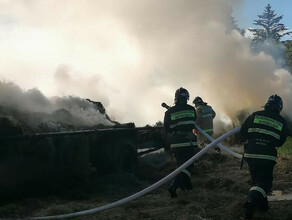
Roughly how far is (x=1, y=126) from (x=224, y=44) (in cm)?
1847

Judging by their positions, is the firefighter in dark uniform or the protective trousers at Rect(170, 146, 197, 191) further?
the protective trousers at Rect(170, 146, 197, 191)


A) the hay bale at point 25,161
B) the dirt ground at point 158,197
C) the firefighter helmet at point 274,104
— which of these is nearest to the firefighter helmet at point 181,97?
the dirt ground at point 158,197

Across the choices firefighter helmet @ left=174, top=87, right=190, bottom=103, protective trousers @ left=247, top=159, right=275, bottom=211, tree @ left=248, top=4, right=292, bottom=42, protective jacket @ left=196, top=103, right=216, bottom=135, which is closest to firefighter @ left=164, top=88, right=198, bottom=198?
firefighter helmet @ left=174, top=87, right=190, bottom=103

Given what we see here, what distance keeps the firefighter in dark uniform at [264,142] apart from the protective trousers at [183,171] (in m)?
1.63

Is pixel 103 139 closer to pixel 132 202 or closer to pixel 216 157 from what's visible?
pixel 132 202

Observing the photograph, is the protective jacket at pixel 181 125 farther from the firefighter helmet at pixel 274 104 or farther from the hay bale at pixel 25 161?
the hay bale at pixel 25 161

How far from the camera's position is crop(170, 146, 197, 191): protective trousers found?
809cm

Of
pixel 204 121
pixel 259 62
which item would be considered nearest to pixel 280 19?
pixel 259 62

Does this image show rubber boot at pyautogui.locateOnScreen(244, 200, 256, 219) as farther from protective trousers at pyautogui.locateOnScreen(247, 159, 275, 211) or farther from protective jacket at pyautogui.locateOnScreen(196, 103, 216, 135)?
protective jacket at pyautogui.locateOnScreen(196, 103, 216, 135)

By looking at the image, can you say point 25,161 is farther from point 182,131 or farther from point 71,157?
point 182,131

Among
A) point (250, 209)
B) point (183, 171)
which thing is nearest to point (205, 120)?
point (183, 171)

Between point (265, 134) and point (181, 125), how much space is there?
6.91ft

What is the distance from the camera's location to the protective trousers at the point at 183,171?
809cm

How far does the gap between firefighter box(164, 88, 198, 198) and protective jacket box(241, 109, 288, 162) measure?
1735 mm
